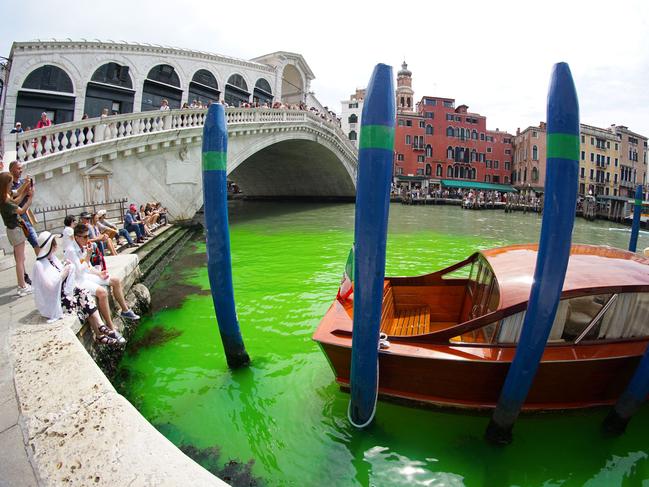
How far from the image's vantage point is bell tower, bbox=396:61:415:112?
53.2m

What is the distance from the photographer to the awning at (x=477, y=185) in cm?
4212

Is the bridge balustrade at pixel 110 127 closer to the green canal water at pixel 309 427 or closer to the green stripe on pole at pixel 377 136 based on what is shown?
the green canal water at pixel 309 427

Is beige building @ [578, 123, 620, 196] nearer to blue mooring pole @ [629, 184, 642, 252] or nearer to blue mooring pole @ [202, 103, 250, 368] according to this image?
blue mooring pole @ [629, 184, 642, 252]

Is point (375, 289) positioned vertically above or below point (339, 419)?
above

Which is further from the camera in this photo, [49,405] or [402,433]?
[402,433]

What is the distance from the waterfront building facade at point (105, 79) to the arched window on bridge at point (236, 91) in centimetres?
6

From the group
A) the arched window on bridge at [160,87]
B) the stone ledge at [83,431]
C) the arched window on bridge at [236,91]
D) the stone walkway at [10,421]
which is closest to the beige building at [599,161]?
the arched window on bridge at [236,91]

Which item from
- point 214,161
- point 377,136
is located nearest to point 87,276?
point 214,161

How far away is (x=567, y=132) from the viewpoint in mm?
2445

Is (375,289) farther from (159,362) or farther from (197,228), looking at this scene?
(197,228)

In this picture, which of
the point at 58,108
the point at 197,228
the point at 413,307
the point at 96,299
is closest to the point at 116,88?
the point at 58,108

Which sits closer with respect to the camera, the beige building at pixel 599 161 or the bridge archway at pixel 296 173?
the bridge archway at pixel 296 173

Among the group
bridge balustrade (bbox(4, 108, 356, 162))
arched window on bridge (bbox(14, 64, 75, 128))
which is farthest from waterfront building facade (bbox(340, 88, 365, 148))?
arched window on bridge (bbox(14, 64, 75, 128))

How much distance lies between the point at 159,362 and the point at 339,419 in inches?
86.1
